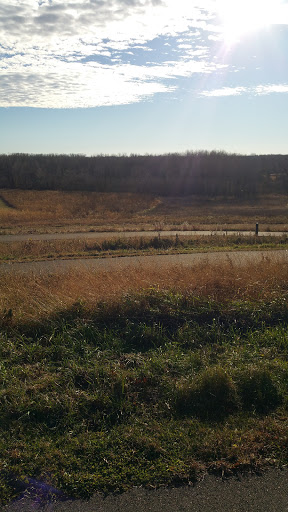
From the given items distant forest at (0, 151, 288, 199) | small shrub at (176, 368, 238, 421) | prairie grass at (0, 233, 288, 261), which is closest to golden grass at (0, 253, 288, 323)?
small shrub at (176, 368, 238, 421)

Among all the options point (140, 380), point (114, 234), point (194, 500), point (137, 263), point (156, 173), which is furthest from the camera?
point (156, 173)

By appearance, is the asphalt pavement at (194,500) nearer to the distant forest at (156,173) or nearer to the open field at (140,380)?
the open field at (140,380)

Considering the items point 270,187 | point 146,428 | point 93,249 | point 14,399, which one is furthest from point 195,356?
point 270,187

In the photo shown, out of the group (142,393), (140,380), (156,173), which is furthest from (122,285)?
(156,173)

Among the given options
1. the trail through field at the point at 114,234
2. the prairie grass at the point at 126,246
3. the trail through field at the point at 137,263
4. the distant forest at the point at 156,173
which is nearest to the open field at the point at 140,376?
the trail through field at the point at 137,263

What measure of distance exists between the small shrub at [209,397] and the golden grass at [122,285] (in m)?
2.49

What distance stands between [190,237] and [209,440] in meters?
18.5

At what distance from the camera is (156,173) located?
4168 inches

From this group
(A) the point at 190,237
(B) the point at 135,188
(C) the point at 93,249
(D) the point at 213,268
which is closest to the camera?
(D) the point at 213,268

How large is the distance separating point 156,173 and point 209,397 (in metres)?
104

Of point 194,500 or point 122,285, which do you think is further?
point 122,285

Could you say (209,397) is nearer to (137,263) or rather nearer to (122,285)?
(122,285)

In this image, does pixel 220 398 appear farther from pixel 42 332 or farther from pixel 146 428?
pixel 42 332

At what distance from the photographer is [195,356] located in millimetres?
5258
